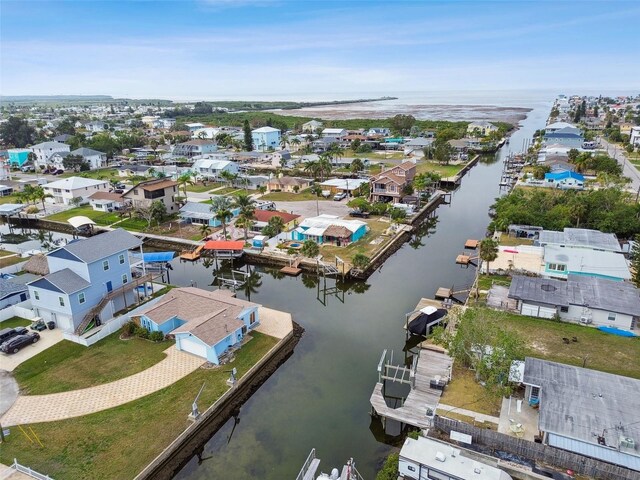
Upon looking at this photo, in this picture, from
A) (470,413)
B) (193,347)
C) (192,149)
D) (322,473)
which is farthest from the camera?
(192,149)

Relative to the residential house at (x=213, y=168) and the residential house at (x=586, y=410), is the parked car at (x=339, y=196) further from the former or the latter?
the residential house at (x=586, y=410)

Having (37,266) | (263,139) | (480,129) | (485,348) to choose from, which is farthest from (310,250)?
(480,129)

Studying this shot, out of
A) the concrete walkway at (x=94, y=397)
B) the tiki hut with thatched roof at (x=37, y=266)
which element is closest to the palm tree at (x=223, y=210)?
the tiki hut with thatched roof at (x=37, y=266)

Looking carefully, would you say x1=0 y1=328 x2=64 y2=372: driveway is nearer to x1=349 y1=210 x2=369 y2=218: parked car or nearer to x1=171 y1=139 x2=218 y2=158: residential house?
x1=349 y1=210 x2=369 y2=218: parked car

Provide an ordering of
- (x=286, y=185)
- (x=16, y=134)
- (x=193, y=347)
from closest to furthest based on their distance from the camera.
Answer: (x=193, y=347)
(x=286, y=185)
(x=16, y=134)

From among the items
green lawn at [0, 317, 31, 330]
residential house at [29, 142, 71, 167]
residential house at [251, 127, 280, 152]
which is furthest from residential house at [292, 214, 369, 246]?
residential house at [29, 142, 71, 167]

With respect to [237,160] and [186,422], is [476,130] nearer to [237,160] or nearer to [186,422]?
[237,160]

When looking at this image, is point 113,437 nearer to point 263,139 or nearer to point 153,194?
point 153,194
